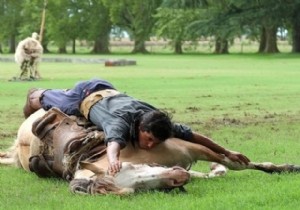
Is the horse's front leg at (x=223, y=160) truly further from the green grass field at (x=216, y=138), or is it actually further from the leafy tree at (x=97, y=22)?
the leafy tree at (x=97, y=22)

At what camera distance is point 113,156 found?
20.8 ft

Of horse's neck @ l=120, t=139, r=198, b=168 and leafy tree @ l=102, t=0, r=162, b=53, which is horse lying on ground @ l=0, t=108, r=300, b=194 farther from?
leafy tree @ l=102, t=0, r=162, b=53

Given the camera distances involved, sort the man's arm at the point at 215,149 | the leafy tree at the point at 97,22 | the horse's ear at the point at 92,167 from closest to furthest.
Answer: the horse's ear at the point at 92,167, the man's arm at the point at 215,149, the leafy tree at the point at 97,22

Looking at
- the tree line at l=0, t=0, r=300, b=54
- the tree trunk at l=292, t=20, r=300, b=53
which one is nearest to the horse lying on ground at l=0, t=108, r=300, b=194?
the tree line at l=0, t=0, r=300, b=54

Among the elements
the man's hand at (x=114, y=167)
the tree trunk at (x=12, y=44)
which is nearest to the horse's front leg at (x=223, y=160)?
the man's hand at (x=114, y=167)

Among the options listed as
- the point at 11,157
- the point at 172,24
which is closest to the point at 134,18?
the point at 172,24

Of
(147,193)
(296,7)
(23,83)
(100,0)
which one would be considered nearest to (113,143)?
(147,193)

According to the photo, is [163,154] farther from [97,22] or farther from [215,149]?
[97,22]

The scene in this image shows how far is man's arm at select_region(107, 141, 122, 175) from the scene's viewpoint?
20.5 feet

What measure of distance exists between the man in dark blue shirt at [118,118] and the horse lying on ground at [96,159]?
104 mm

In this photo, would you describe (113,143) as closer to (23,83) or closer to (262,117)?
(262,117)

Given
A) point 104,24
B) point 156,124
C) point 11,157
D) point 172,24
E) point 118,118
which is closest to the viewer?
point 156,124

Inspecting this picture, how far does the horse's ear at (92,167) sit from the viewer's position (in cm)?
654

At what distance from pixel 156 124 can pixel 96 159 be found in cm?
72
